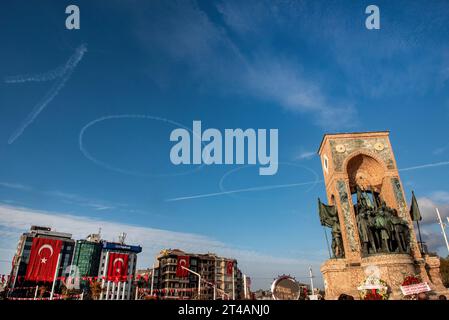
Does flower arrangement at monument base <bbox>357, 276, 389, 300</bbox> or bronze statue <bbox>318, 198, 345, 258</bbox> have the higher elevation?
bronze statue <bbox>318, 198, 345, 258</bbox>

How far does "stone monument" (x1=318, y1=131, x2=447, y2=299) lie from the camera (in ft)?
68.8

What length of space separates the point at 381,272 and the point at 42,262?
30.0 meters

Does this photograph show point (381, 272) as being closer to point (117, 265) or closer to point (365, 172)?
point (365, 172)

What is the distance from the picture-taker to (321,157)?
30906 millimetres

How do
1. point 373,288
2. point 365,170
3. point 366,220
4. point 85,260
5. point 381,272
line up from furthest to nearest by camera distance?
point 85,260
point 365,170
point 366,220
point 381,272
point 373,288

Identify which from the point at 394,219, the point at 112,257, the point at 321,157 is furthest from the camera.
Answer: the point at 112,257

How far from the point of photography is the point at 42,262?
2742 centimetres

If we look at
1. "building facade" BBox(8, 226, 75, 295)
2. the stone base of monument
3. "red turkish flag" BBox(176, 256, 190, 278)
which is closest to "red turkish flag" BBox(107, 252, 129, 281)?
the stone base of monument

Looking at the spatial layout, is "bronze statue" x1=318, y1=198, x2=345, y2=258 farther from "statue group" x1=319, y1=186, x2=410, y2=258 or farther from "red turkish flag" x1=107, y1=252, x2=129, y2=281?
"red turkish flag" x1=107, y1=252, x2=129, y2=281

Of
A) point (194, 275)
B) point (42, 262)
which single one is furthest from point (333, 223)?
point (194, 275)

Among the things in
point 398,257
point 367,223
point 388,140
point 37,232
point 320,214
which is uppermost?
point 37,232
